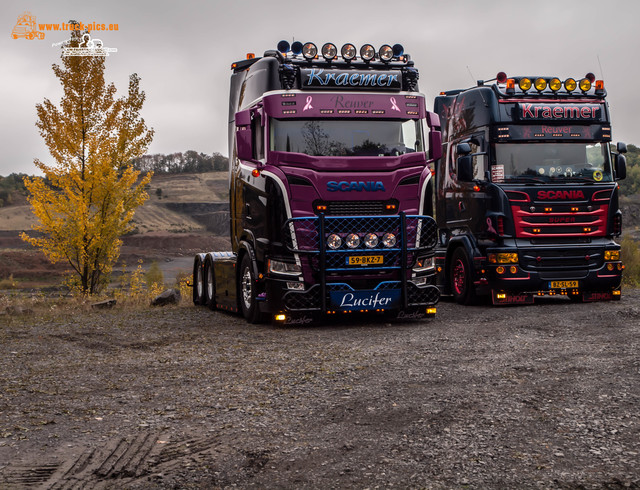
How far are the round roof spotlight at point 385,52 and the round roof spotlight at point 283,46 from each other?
1565mm

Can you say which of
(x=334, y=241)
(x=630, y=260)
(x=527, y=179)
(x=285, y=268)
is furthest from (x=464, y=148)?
(x=630, y=260)

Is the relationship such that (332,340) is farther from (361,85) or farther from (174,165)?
(174,165)

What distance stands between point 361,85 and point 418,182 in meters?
1.85

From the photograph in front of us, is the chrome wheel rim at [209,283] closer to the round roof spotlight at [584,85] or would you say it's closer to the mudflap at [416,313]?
the mudflap at [416,313]

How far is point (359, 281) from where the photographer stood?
1241cm

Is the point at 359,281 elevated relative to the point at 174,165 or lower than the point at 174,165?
lower

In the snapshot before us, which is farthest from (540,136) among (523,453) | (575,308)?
(523,453)

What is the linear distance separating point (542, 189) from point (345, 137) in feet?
14.7

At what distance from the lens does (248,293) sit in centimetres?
1354

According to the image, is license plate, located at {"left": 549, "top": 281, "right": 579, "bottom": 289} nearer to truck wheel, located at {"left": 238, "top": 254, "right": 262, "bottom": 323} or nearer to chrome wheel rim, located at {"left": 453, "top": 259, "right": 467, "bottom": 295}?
chrome wheel rim, located at {"left": 453, "top": 259, "right": 467, "bottom": 295}

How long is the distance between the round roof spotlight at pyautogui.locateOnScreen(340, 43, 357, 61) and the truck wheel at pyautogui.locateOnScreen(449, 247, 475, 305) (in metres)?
5.07

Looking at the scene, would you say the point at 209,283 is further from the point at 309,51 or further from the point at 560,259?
the point at 560,259

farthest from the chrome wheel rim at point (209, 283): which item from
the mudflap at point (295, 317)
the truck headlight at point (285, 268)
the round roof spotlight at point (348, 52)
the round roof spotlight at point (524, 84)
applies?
the round roof spotlight at point (524, 84)

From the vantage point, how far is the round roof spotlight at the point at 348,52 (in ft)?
42.4
